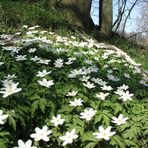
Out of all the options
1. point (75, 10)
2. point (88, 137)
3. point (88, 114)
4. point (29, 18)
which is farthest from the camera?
point (75, 10)

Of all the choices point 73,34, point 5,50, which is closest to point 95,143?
point 5,50

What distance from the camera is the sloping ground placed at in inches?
117

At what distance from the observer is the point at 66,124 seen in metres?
3.18

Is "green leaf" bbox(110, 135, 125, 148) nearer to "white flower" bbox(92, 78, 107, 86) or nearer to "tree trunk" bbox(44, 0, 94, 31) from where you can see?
"white flower" bbox(92, 78, 107, 86)

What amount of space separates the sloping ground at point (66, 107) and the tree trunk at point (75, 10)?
3.84m

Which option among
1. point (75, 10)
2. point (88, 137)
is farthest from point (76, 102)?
point (75, 10)

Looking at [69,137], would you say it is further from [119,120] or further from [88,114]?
[119,120]

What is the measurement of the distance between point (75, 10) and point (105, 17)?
188cm

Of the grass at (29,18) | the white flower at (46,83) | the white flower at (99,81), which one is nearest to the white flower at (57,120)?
the white flower at (46,83)

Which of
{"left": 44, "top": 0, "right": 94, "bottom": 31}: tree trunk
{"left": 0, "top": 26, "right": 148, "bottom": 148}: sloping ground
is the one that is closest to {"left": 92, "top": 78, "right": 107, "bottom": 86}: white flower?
{"left": 0, "top": 26, "right": 148, "bottom": 148}: sloping ground

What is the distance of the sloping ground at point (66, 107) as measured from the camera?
2.96 metres

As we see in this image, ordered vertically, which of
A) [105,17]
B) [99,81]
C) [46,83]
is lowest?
[105,17]

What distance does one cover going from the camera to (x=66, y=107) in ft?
11.1

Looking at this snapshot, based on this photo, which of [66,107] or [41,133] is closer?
[41,133]
